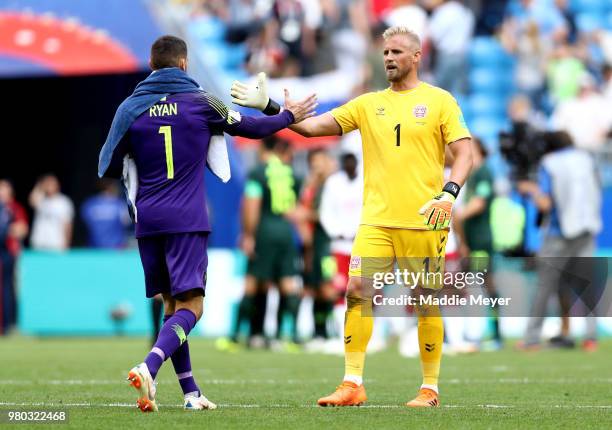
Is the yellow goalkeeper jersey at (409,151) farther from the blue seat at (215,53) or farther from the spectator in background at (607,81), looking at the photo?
the blue seat at (215,53)

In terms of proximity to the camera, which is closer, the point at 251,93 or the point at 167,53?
the point at 167,53

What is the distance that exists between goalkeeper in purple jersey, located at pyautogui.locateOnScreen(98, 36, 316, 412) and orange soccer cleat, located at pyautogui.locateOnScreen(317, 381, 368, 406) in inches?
29.6

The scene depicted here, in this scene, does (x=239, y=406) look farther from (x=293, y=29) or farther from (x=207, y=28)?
(x=207, y=28)

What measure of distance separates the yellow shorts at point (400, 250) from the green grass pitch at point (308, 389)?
2.93ft

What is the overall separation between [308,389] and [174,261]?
242cm

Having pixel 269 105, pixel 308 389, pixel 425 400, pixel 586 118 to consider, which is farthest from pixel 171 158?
pixel 586 118

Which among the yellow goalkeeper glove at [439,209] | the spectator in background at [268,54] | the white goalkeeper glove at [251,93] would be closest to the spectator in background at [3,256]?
the spectator in background at [268,54]

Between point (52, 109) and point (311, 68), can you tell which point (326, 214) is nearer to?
point (311, 68)

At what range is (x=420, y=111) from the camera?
26.9ft

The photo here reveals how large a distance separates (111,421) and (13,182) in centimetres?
2136

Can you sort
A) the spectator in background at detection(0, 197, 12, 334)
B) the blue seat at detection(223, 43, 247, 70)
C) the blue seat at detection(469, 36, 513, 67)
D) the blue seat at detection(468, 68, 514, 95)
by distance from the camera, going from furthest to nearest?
the blue seat at detection(223, 43, 247, 70), the blue seat at detection(469, 36, 513, 67), the blue seat at detection(468, 68, 514, 95), the spectator in background at detection(0, 197, 12, 334)

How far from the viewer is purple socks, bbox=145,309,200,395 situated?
734 cm

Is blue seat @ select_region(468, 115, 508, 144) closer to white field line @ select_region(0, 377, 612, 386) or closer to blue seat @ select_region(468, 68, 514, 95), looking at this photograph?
blue seat @ select_region(468, 68, 514, 95)

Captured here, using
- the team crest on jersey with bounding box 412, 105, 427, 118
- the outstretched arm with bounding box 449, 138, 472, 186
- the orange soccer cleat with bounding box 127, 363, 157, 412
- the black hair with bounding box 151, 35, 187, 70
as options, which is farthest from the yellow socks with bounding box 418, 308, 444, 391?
the black hair with bounding box 151, 35, 187, 70
